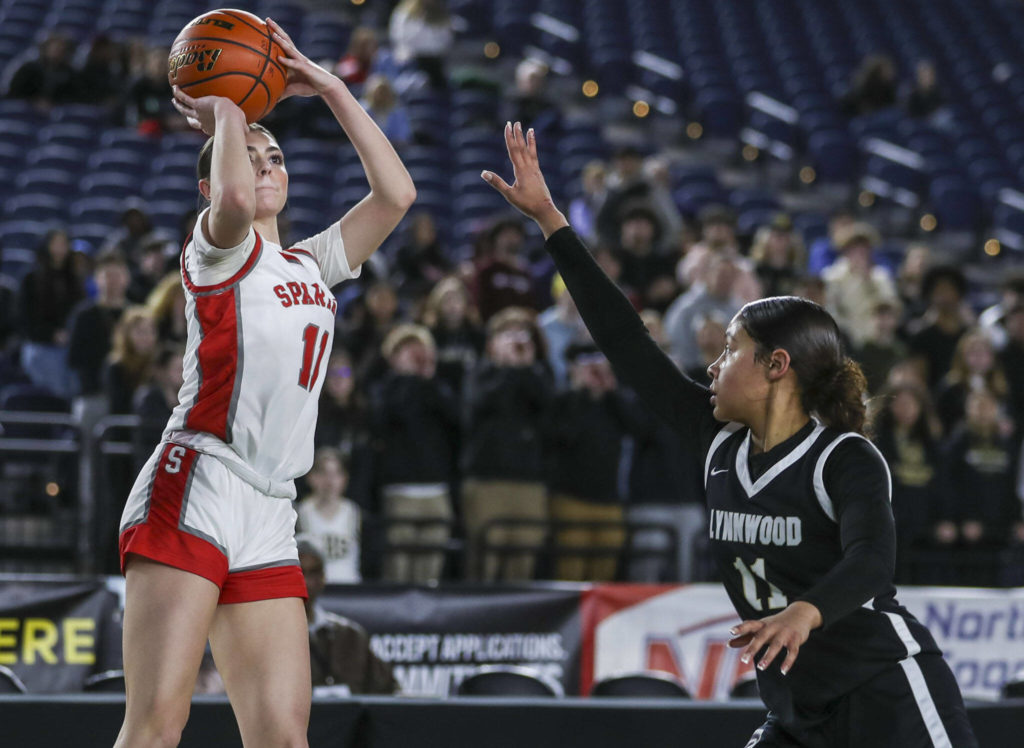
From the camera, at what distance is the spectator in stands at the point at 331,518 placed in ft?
26.5

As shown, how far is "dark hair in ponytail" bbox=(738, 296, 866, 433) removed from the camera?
3.44m

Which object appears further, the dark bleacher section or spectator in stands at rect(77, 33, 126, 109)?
spectator in stands at rect(77, 33, 126, 109)

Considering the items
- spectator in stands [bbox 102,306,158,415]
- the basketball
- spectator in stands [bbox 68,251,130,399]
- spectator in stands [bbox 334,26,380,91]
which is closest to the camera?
the basketball

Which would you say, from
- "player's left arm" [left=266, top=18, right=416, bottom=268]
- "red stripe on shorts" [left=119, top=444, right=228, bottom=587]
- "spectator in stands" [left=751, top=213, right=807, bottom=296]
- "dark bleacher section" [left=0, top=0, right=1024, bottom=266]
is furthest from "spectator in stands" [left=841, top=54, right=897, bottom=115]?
"red stripe on shorts" [left=119, top=444, right=228, bottom=587]

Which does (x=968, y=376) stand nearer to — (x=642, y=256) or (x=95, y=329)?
(x=642, y=256)

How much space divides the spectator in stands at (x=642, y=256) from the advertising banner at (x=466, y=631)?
3.16 metres

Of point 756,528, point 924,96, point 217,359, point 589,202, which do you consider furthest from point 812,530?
point 924,96

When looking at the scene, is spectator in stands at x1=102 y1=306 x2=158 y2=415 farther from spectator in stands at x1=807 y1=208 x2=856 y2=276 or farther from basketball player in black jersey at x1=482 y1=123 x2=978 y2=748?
spectator in stands at x1=807 y1=208 x2=856 y2=276

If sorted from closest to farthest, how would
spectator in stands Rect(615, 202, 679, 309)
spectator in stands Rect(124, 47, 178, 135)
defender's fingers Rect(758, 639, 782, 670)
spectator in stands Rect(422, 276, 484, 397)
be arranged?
1. defender's fingers Rect(758, 639, 782, 670)
2. spectator in stands Rect(422, 276, 484, 397)
3. spectator in stands Rect(615, 202, 679, 309)
4. spectator in stands Rect(124, 47, 178, 135)

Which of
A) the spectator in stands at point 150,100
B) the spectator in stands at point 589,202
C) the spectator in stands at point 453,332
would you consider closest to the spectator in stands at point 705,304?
the spectator in stands at point 453,332

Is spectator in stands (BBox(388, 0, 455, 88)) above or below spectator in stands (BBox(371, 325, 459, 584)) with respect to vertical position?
above

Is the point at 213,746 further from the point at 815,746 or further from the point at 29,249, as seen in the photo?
the point at 29,249

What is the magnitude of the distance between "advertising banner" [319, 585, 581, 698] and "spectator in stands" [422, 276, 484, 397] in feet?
6.41

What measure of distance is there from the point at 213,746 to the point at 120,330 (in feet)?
13.9
